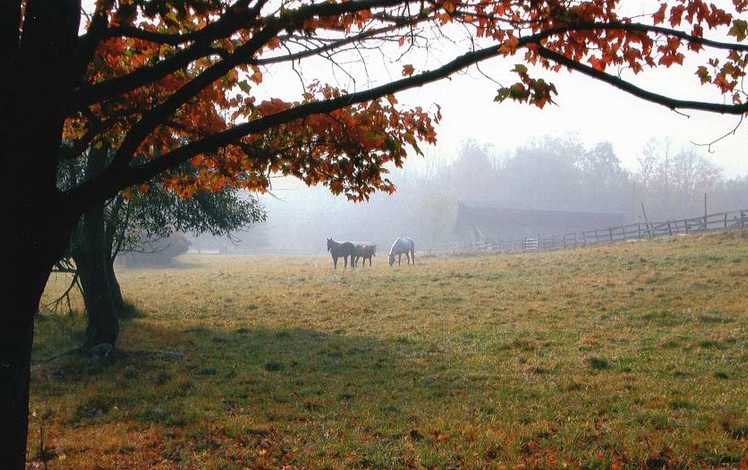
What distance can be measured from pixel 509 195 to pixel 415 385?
10008cm

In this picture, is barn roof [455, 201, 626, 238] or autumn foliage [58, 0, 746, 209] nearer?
autumn foliage [58, 0, 746, 209]

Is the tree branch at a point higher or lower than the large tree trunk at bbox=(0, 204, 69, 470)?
higher

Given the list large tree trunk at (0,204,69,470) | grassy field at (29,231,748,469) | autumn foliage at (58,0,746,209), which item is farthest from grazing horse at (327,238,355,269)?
large tree trunk at (0,204,69,470)

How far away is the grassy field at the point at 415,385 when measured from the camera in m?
6.60

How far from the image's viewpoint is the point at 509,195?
106 m

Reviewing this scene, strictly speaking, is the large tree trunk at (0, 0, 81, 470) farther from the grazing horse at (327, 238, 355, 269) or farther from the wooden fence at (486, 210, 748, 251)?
the wooden fence at (486, 210, 748, 251)

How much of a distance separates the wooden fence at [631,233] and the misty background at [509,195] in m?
32.9

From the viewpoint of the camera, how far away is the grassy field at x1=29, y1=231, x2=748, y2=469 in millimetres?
6598

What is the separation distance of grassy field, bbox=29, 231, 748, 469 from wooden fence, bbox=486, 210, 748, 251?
2175 centimetres

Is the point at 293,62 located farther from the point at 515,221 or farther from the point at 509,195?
the point at 509,195

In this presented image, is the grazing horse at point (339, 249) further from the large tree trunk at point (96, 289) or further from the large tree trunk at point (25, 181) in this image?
the large tree trunk at point (25, 181)

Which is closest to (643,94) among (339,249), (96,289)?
(96,289)

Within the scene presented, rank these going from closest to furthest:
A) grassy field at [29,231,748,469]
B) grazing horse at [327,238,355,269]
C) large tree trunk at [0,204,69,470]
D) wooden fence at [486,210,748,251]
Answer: large tree trunk at [0,204,69,470]
grassy field at [29,231,748,469]
wooden fence at [486,210,748,251]
grazing horse at [327,238,355,269]

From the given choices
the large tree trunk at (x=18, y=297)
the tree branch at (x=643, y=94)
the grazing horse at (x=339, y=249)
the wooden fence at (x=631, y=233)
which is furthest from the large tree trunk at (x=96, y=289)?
the wooden fence at (x=631, y=233)
